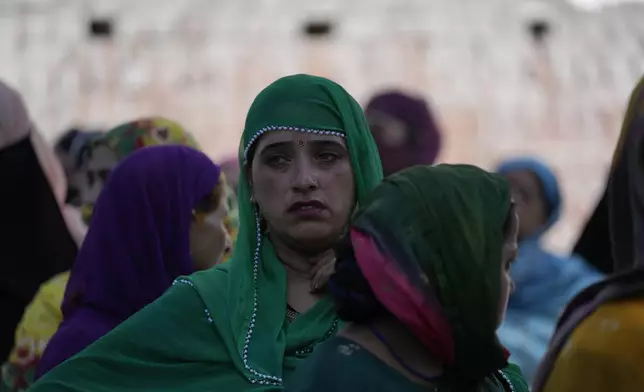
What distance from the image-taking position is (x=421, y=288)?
196 centimetres

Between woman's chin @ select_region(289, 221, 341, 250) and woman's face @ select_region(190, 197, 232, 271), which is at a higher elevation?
woman's chin @ select_region(289, 221, 341, 250)

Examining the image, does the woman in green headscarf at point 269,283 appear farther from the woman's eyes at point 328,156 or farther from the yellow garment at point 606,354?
the yellow garment at point 606,354

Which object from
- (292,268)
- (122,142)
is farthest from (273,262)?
(122,142)

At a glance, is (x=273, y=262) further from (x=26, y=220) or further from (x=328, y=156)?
(x=26, y=220)

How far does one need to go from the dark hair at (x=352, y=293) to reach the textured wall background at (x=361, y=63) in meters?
8.43

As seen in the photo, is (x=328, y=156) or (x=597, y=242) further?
(x=597, y=242)

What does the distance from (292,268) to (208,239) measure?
0.59m

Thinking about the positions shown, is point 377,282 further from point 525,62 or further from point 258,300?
point 525,62

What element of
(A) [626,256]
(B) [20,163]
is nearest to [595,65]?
(B) [20,163]

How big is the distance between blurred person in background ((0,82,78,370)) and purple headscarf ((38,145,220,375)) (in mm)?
1035

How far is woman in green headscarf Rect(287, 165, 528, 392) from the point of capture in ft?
6.47

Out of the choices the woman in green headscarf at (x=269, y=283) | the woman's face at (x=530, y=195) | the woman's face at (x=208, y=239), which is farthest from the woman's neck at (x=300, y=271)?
the woman's face at (x=530, y=195)

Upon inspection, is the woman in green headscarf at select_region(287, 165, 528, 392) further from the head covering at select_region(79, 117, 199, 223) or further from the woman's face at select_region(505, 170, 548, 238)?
the woman's face at select_region(505, 170, 548, 238)

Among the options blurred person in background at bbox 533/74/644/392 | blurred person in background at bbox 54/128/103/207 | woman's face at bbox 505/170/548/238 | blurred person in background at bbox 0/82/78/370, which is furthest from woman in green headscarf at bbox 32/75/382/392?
woman's face at bbox 505/170/548/238
